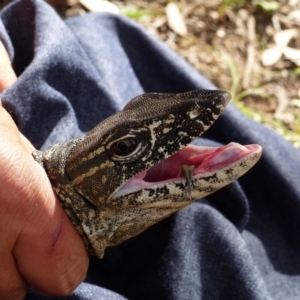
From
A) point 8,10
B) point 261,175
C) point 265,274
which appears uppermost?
point 8,10

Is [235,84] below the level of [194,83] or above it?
below

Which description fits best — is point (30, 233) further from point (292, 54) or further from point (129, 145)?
point (292, 54)

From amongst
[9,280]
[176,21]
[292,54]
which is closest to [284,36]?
[292,54]

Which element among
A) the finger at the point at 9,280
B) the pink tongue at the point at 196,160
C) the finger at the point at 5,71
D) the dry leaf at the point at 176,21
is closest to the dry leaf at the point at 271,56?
the dry leaf at the point at 176,21

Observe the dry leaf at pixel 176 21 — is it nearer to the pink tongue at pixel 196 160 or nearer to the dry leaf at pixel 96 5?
the dry leaf at pixel 96 5

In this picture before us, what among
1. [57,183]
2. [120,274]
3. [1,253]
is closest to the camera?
[1,253]

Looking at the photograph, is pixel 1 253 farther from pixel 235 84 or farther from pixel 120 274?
pixel 235 84

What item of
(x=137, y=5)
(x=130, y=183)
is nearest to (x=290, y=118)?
(x=137, y=5)
